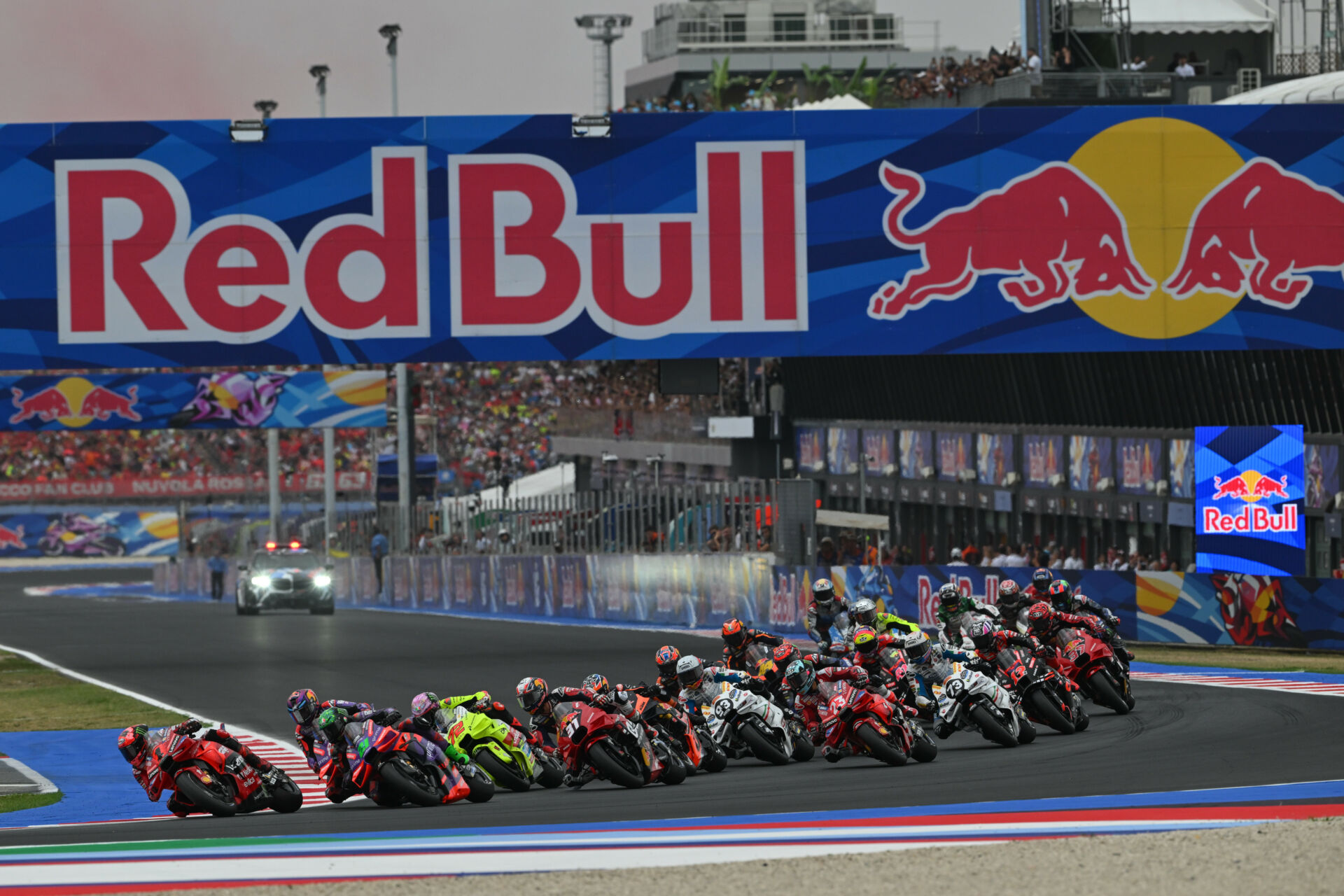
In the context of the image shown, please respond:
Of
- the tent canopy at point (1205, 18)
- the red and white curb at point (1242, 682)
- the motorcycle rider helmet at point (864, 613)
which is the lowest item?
the red and white curb at point (1242, 682)

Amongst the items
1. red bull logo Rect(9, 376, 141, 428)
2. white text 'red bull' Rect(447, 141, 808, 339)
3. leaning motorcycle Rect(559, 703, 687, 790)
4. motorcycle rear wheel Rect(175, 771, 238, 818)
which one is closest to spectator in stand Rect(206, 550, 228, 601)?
red bull logo Rect(9, 376, 141, 428)

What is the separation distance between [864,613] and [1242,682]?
23.0ft

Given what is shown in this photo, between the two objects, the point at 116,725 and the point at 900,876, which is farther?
the point at 116,725

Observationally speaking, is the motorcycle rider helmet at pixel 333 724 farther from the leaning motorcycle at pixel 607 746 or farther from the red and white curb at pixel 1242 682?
the red and white curb at pixel 1242 682

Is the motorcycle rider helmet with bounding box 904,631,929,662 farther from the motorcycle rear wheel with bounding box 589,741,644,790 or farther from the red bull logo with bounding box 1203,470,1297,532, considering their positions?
Result: the red bull logo with bounding box 1203,470,1297,532

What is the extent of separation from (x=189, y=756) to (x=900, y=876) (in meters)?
6.30

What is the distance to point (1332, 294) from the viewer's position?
29141 millimetres

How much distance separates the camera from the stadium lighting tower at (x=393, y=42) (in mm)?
58125

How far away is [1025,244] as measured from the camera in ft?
95.0

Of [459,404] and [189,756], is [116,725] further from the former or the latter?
[459,404]

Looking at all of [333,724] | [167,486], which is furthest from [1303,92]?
[167,486]

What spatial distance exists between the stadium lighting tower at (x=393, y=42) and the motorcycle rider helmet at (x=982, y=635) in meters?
43.3

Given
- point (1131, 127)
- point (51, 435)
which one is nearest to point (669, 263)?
point (1131, 127)

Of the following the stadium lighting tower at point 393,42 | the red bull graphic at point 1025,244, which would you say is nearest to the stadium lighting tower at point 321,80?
the stadium lighting tower at point 393,42
